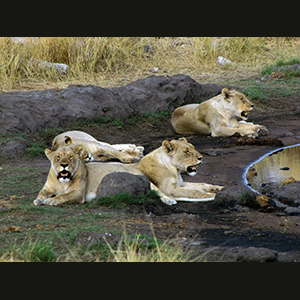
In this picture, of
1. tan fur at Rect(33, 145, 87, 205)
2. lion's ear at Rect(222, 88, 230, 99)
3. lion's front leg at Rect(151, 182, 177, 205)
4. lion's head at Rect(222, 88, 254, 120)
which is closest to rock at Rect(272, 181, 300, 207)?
lion's front leg at Rect(151, 182, 177, 205)

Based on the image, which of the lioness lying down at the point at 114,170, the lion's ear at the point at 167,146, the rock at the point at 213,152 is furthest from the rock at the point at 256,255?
the rock at the point at 213,152

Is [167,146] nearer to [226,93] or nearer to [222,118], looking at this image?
[222,118]

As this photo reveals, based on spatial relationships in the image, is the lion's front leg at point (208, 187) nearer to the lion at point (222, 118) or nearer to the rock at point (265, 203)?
the rock at point (265, 203)

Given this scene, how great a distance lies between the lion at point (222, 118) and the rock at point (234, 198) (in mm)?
5163

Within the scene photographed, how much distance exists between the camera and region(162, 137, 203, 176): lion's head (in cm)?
894

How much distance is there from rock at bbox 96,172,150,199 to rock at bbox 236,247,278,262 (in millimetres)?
2510

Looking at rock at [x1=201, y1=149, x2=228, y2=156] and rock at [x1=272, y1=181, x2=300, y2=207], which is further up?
rock at [x1=272, y1=181, x2=300, y2=207]

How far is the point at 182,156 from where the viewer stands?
8.95m

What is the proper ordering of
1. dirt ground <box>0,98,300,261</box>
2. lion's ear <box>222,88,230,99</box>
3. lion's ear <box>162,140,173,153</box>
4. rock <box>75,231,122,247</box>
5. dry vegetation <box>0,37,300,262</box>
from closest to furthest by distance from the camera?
rock <box>75,231,122,247</box>
dirt ground <box>0,98,300,261</box>
lion's ear <box>162,140,173,153</box>
lion's ear <box>222,88,230,99</box>
dry vegetation <box>0,37,300,262</box>

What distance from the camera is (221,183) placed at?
9.92 metres

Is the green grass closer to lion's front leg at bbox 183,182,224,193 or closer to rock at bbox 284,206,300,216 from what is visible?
lion's front leg at bbox 183,182,224,193

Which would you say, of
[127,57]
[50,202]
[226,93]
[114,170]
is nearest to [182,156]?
[114,170]

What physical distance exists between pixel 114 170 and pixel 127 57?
1169 centimetres

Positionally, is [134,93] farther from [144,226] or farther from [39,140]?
[144,226]
